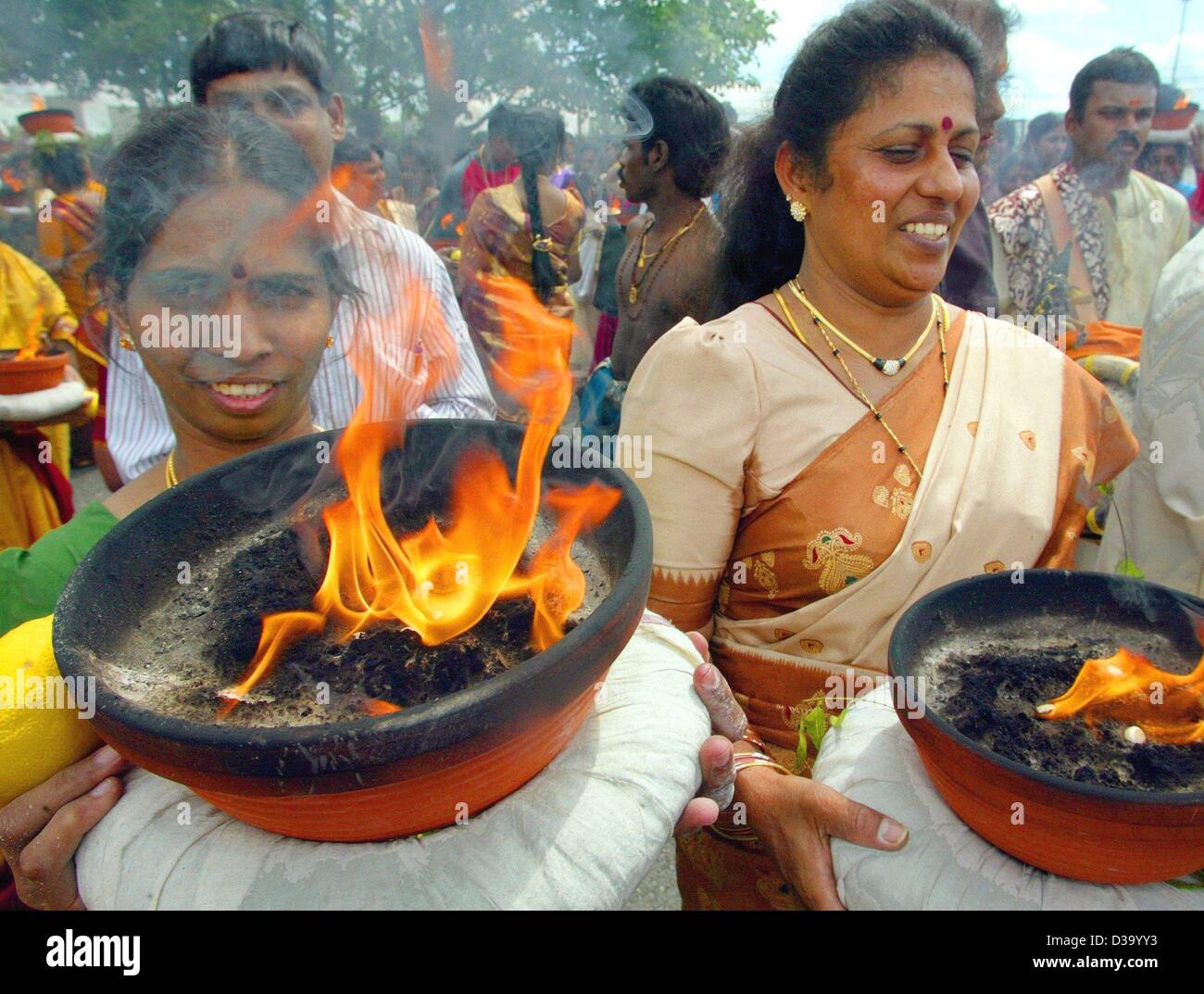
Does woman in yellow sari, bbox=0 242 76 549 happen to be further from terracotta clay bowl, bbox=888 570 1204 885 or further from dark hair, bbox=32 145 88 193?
terracotta clay bowl, bbox=888 570 1204 885

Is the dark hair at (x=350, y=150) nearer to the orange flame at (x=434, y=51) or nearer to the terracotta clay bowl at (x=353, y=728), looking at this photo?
the orange flame at (x=434, y=51)

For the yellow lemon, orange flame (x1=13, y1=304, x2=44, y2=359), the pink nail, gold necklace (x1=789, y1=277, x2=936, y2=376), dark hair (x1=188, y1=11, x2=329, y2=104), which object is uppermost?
dark hair (x1=188, y1=11, x2=329, y2=104)

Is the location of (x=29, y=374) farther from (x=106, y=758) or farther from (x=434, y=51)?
(x=106, y=758)

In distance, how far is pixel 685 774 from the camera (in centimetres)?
116

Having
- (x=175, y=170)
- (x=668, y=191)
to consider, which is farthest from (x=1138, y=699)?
(x=668, y=191)

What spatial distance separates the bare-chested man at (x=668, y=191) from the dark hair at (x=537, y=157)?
397 millimetres

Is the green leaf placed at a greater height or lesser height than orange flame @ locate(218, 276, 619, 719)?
lesser

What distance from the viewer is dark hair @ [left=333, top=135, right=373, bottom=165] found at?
3.01 m

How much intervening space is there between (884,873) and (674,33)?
13.1 ft

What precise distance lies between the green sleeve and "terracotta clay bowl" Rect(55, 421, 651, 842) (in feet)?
0.57

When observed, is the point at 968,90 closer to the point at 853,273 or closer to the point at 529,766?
the point at 853,273

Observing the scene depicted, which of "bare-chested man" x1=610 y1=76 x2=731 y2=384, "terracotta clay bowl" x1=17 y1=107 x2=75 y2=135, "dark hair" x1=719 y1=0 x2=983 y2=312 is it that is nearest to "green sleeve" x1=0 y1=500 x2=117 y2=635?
"dark hair" x1=719 y1=0 x2=983 y2=312
